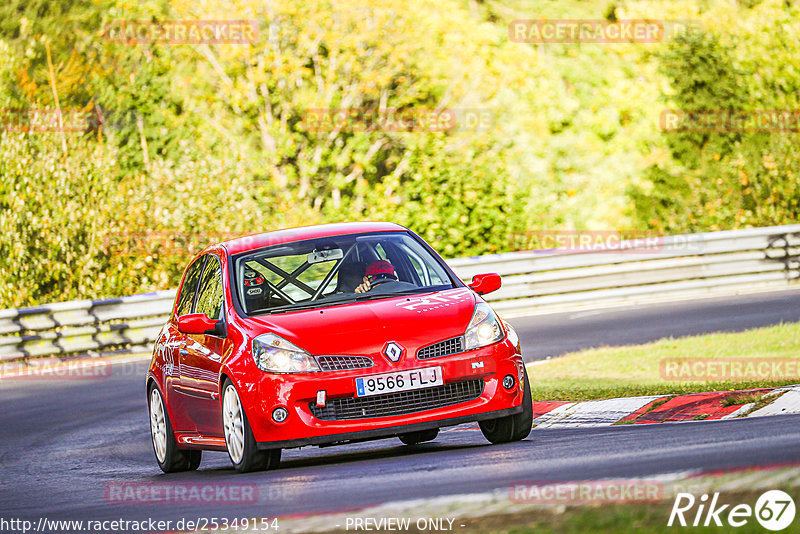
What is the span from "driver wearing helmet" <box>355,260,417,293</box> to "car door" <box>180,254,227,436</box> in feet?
3.32

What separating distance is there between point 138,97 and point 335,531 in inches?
1326

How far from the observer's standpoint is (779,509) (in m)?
4.82

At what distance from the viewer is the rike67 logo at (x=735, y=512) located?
15.5 feet

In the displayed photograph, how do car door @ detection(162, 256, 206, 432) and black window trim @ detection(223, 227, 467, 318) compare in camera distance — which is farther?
car door @ detection(162, 256, 206, 432)

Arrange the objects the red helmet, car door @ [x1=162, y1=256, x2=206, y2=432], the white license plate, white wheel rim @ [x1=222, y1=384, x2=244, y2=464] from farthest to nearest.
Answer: car door @ [x1=162, y1=256, x2=206, y2=432], the red helmet, white wheel rim @ [x1=222, y1=384, x2=244, y2=464], the white license plate

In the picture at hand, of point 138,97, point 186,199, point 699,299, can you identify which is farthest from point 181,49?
point 699,299

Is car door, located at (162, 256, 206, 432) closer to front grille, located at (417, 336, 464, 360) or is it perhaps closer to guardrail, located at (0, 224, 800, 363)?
front grille, located at (417, 336, 464, 360)

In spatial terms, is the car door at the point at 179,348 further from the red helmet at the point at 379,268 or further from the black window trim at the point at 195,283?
the red helmet at the point at 379,268

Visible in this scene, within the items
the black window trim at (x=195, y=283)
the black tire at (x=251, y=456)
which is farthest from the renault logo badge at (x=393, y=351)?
the black window trim at (x=195, y=283)

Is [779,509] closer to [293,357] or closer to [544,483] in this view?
[544,483]

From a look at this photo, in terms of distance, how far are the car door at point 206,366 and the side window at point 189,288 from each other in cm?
36

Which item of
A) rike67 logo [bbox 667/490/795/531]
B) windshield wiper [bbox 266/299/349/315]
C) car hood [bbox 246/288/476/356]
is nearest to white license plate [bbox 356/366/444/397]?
car hood [bbox 246/288/476/356]

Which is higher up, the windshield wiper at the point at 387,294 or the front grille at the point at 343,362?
the windshield wiper at the point at 387,294

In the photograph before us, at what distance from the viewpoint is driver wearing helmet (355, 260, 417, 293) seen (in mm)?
9211
